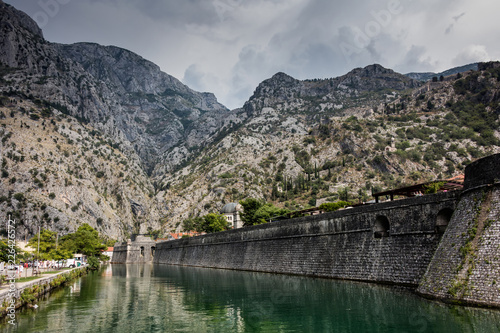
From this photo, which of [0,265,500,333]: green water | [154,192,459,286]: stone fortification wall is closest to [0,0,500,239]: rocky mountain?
[154,192,459,286]: stone fortification wall

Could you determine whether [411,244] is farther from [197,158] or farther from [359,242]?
[197,158]

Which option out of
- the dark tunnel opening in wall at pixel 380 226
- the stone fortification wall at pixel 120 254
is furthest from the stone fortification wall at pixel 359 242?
the stone fortification wall at pixel 120 254

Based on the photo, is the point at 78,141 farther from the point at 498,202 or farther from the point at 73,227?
the point at 498,202

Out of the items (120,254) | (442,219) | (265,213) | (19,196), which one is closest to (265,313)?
(442,219)

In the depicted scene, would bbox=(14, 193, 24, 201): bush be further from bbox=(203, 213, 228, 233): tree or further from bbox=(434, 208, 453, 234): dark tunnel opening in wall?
bbox=(434, 208, 453, 234): dark tunnel opening in wall

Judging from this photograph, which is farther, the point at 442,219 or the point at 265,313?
the point at 442,219

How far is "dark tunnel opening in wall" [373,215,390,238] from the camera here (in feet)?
90.9

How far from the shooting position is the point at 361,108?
19050cm

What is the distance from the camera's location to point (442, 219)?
75.5 feet

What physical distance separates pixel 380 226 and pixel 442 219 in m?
5.62

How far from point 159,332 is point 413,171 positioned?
328ft

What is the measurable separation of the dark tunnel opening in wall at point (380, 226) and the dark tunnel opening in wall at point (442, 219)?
506 centimetres

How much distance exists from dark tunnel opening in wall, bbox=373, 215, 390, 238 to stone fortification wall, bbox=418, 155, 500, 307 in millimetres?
7898

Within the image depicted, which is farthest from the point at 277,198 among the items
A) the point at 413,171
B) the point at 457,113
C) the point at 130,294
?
the point at 130,294
